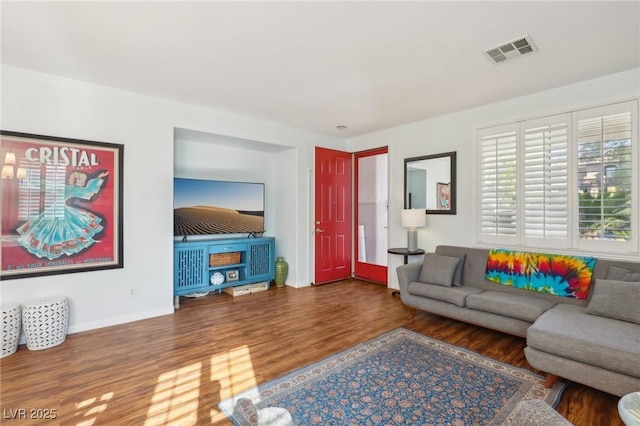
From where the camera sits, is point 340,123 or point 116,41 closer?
point 116,41

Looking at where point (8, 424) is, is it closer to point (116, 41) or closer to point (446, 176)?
point (116, 41)

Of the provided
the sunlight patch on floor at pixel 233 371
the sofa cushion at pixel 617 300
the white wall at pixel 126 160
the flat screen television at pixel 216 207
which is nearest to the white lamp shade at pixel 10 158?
the white wall at pixel 126 160

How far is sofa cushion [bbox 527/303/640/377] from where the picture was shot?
1.92 meters

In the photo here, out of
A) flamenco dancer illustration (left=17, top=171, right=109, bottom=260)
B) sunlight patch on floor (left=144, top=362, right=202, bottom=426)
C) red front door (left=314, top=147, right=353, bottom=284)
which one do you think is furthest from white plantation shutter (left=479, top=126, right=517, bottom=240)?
flamenco dancer illustration (left=17, top=171, right=109, bottom=260)

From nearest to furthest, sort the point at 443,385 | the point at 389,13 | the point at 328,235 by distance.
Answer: the point at 389,13 < the point at 443,385 < the point at 328,235

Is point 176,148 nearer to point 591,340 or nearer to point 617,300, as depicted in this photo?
point 591,340

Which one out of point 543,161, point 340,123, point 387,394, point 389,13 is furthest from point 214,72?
point 543,161

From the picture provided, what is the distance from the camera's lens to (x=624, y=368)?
1.89 m

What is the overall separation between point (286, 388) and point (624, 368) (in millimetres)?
2157

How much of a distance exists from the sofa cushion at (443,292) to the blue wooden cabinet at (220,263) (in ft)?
7.79

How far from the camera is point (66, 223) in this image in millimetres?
3105

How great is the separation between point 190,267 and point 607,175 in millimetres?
4865

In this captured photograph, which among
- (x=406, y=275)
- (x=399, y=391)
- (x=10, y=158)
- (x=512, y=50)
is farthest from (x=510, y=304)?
(x=10, y=158)

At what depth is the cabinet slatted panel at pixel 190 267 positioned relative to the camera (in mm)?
4094
